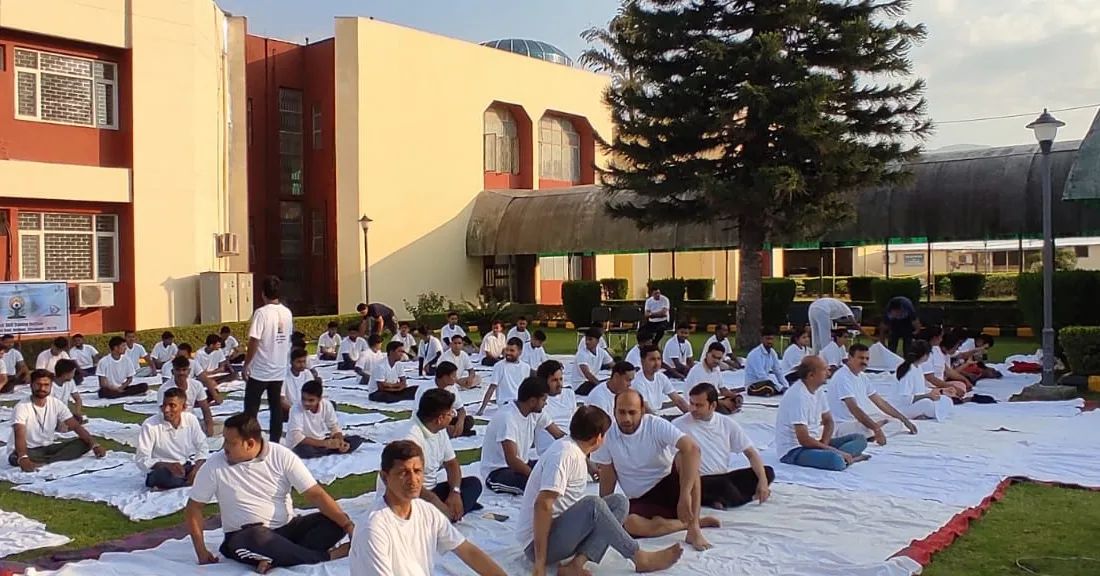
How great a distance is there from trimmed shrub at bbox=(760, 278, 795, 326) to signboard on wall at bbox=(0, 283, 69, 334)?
51.2ft

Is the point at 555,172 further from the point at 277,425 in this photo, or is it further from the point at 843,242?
the point at 277,425

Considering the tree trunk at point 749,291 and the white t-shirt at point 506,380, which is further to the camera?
the tree trunk at point 749,291

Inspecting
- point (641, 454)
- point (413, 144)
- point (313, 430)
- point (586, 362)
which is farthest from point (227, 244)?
point (641, 454)

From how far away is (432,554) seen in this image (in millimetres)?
4277

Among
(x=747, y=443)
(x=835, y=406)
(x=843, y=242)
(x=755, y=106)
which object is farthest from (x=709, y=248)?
(x=747, y=443)

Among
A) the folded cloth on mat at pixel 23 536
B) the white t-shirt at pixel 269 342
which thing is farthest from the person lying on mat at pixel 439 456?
the white t-shirt at pixel 269 342

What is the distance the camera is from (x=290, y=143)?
94.4 ft

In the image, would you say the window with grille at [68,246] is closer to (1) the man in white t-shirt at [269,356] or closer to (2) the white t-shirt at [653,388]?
(1) the man in white t-shirt at [269,356]

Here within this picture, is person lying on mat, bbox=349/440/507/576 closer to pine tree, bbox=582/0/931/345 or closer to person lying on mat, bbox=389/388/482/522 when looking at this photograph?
person lying on mat, bbox=389/388/482/522

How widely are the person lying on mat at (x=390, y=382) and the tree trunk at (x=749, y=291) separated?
8244 mm

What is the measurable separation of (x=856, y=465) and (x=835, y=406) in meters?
1.07

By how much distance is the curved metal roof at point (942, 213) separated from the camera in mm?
21000

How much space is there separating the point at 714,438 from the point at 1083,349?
885 cm

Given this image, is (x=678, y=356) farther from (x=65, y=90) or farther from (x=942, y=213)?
(x=65, y=90)
